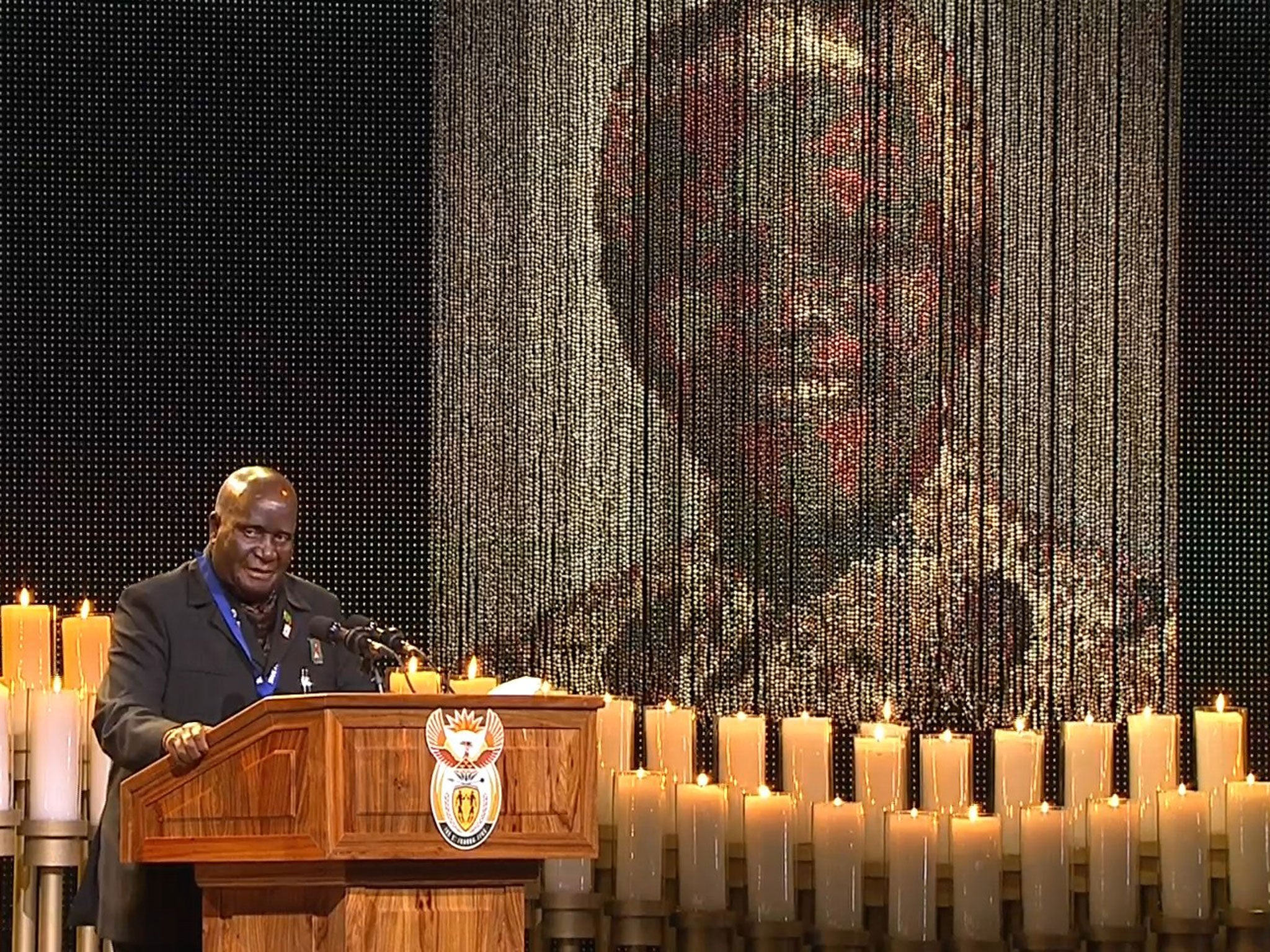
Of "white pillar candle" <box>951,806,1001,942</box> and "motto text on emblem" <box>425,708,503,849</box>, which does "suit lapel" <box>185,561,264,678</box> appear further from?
"white pillar candle" <box>951,806,1001,942</box>

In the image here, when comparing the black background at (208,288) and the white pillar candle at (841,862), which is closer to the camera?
the white pillar candle at (841,862)

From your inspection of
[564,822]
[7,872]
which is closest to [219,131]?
[7,872]

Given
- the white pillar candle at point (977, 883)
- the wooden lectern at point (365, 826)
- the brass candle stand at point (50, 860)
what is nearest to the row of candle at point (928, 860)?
the white pillar candle at point (977, 883)

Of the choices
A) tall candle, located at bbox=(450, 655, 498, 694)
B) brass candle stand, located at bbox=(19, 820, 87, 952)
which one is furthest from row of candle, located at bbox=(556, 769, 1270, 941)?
brass candle stand, located at bbox=(19, 820, 87, 952)

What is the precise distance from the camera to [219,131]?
18.7ft

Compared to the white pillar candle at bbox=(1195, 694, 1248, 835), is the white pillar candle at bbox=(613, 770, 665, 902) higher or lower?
lower

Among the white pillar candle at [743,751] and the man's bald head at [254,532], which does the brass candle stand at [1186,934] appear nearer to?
the white pillar candle at [743,751]

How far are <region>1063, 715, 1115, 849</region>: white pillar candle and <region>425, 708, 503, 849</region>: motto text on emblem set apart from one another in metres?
2.04

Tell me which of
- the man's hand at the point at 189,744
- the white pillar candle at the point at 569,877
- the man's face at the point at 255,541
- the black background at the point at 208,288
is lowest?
the white pillar candle at the point at 569,877

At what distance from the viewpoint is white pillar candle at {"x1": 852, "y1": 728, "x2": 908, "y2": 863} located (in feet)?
16.1

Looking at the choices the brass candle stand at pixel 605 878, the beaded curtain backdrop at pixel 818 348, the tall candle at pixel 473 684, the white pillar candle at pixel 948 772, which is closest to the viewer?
the tall candle at pixel 473 684

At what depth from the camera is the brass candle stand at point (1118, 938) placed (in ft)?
15.8

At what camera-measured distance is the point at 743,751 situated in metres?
5.13

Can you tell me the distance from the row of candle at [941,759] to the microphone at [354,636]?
120 centimetres
